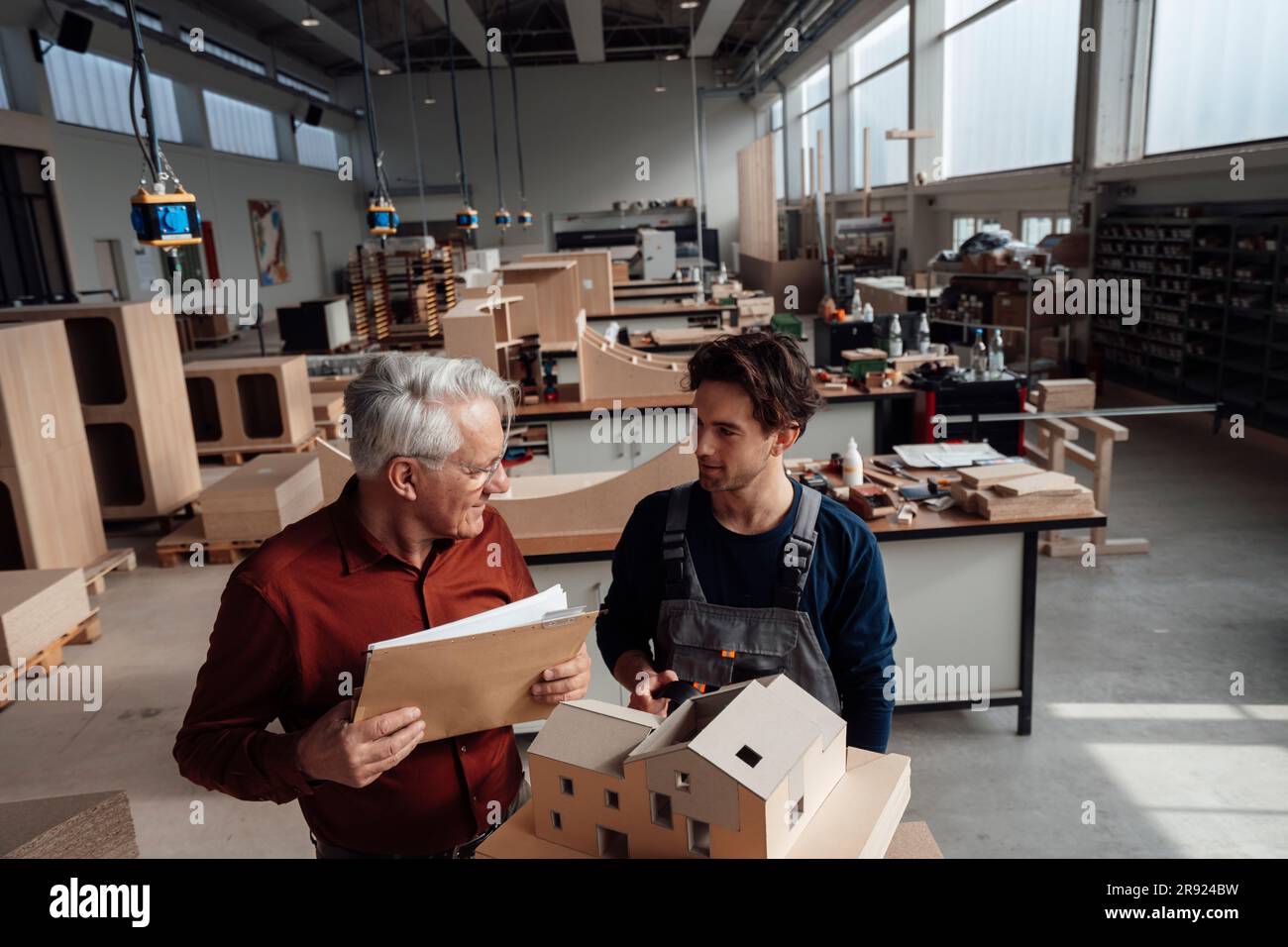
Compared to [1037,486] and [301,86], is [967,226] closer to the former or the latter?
[1037,486]

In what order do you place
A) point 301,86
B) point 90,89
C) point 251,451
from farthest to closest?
point 301,86 < point 90,89 < point 251,451

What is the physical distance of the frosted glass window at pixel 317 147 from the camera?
2625cm

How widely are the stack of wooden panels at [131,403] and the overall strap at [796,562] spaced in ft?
21.6

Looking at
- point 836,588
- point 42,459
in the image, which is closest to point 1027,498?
point 836,588

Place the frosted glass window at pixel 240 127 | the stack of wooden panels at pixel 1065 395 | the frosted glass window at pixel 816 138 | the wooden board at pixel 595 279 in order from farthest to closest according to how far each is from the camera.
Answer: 1. the frosted glass window at pixel 816 138
2. the frosted glass window at pixel 240 127
3. the wooden board at pixel 595 279
4. the stack of wooden panels at pixel 1065 395

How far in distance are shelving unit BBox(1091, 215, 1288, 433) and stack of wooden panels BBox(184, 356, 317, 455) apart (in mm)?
9074

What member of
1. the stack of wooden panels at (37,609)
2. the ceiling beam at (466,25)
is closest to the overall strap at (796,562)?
the stack of wooden panels at (37,609)

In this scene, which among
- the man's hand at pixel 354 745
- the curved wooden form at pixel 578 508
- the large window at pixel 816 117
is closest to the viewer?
the man's hand at pixel 354 745

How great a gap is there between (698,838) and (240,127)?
81.7ft

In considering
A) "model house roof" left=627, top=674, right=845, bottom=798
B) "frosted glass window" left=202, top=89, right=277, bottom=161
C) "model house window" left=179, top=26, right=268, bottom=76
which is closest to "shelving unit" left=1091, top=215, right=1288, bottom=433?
"model house roof" left=627, top=674, right=845, bottom=798

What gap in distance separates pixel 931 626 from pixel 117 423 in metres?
6.72

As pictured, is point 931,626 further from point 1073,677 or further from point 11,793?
point 11,793

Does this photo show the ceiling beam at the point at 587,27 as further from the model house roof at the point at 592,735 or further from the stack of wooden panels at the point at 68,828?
the model house roof at the point at 592,735

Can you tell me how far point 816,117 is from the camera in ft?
78.6
